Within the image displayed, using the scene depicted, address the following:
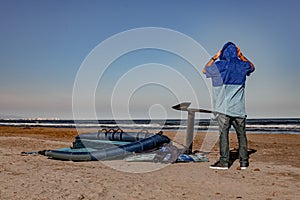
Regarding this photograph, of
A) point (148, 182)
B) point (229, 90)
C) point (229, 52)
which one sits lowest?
point (148, 182)

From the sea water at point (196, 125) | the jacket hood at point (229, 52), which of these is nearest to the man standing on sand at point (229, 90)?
the jacket hood at point (229, 52)

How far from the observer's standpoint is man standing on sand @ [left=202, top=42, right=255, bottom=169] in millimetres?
6598

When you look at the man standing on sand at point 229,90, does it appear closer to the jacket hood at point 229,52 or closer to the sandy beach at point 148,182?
the jacket hood at point 229,52

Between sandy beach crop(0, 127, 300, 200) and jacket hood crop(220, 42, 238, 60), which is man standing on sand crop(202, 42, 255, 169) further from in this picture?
sandy beach crop(0, 127, 300, 200)

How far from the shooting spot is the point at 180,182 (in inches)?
207

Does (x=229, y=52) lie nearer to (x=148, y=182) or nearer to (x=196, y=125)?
(x=148, y=182)

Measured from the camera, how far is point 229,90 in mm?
6637

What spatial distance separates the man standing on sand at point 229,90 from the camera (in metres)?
6.60

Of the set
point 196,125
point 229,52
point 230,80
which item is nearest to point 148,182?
point 230,80

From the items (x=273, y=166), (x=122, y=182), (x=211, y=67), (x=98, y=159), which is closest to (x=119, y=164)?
(x=98, y=159)

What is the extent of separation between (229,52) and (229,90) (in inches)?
31.5

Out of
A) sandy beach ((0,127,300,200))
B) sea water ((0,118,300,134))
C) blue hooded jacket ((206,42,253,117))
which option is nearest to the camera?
sandy beach ((0,127,300,200))

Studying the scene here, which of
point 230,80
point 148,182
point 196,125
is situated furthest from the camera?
point 196,125

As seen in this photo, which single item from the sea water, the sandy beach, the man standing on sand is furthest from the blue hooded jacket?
the sea water
